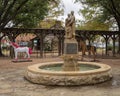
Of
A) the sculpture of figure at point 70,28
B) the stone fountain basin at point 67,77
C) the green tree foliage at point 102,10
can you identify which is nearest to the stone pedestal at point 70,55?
the sculpture of figure at point 70,28

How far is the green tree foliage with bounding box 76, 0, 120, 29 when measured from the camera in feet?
71.7

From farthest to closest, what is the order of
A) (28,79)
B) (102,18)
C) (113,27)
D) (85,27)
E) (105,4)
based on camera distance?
(85,27) → (113,27) → (102,18) → (105,4) → (28,79)

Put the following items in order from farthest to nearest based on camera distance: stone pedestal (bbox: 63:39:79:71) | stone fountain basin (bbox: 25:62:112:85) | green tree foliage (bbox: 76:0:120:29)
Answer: green tree foliage (bbox: 76:0:120:29), stone pedestal (bbox: 63:39:79:71), stone fountain basin (bbox: 25:62:112:85)

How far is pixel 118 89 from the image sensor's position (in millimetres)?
8930

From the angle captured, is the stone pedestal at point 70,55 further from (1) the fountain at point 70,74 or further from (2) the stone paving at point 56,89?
(2) the stone paving at point 56,89

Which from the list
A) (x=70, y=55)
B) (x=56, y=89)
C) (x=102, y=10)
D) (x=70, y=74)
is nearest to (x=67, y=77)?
(x=70, y=74)

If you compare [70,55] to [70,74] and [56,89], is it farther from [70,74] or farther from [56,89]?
[56,89]

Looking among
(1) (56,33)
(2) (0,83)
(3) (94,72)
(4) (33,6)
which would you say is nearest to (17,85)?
(2) (0,83)

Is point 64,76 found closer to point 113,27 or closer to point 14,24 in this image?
point 14,24

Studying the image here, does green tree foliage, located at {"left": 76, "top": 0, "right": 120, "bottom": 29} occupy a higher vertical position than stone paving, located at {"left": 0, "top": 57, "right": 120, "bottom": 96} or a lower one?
higher

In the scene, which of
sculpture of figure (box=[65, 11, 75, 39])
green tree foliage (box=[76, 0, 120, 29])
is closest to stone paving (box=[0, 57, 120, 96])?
sculpture of figure (box=[65, 11, 75, 39])

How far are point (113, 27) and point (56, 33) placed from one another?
40.5 ft

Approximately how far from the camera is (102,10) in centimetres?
2828

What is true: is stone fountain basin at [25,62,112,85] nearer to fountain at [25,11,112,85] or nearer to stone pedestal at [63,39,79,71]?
fountain at [25,11,112,85]
